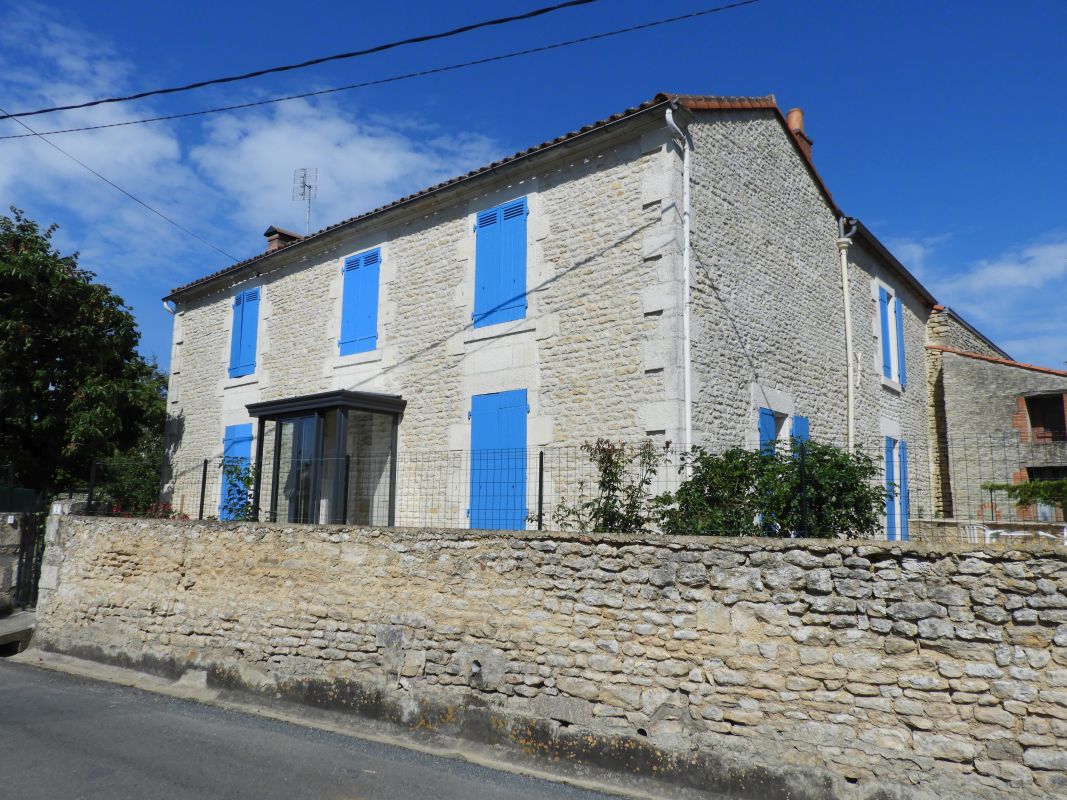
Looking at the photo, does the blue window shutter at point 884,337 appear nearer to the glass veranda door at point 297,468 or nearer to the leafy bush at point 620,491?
the leafy bush at point 620,491

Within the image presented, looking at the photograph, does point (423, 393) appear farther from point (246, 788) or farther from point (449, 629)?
point (246, 788)

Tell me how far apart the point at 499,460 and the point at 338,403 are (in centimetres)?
252

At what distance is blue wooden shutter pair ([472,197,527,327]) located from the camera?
10.3 meters

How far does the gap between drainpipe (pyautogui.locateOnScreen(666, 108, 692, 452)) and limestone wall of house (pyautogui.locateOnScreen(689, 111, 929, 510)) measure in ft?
0.54

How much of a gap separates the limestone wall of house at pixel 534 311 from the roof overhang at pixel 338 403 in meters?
0.25

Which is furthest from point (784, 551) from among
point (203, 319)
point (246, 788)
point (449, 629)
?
point (203, 319)

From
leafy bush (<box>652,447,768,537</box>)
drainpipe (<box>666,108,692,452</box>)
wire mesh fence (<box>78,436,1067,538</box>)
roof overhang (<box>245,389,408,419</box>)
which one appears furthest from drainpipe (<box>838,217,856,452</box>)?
roof overhang (<box>245,389,408,419</box>)

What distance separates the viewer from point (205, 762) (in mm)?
5602

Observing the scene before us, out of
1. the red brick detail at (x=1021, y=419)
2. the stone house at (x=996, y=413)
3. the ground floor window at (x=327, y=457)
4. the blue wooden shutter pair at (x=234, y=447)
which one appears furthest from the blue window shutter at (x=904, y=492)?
the blue wooden shutter pair at (x=234, y=447)

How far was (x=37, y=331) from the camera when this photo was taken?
45.2ft

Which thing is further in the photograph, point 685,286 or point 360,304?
point 360,304

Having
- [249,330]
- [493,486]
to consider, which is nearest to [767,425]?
[493,486]

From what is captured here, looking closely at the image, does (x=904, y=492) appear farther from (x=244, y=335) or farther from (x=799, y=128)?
(x=244, y=335)

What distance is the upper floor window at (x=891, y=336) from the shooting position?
13.4 m
